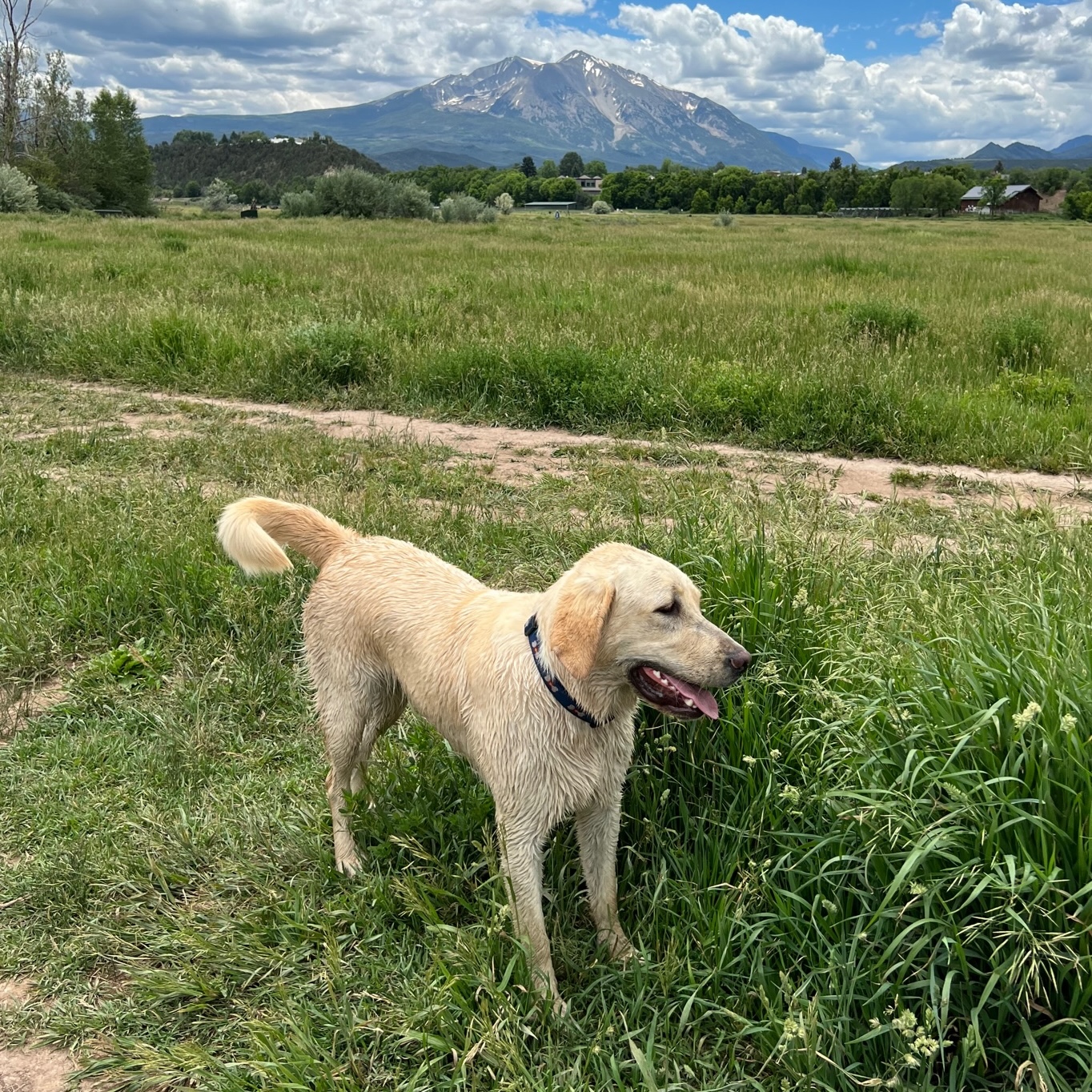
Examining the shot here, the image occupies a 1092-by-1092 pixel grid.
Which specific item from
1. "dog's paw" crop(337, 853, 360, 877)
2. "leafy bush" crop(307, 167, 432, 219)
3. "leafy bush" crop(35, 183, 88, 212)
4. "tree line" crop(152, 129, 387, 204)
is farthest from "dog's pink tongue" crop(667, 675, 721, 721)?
"tree line" crop(152, 129, 387, 204)

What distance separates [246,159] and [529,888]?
149758 mm

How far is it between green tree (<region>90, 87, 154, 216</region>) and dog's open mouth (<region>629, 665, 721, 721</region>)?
61415 millimetres

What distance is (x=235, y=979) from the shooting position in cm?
260

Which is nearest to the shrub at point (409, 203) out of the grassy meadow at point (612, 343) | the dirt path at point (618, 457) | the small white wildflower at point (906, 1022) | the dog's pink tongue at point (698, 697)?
the grassy meadow at point (612, 343)

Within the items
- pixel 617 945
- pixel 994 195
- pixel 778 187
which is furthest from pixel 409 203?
pixel 994 195

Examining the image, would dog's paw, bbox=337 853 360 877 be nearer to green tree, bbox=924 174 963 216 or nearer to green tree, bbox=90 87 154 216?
green tree, bbox=90 87 154 216

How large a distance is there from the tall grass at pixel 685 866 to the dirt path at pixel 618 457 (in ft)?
8.60

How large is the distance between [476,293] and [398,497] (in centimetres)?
883

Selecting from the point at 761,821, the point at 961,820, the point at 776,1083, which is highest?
the point at 961,820

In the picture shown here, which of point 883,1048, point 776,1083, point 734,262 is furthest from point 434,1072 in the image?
point 734,262

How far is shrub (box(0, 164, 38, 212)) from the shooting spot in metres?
38.8

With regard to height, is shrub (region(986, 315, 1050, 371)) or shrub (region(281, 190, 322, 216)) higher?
shrub (region(281, 190, 322, 216))

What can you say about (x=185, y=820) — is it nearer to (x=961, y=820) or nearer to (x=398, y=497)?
(x=961, y=820)

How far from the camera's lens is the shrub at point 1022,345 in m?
9.93
